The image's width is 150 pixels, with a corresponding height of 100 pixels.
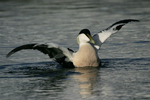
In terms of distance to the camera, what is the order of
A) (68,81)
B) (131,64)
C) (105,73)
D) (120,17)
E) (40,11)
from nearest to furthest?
(68,81) → (105,73) → (131,64) → (120,17) → (40,11)

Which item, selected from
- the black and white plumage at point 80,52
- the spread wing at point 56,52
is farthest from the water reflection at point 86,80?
the spread wing at point 56,52

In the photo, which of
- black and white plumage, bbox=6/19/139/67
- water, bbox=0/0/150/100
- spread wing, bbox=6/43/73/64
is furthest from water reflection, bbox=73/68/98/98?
spread wing, bbox=6/43/73/64

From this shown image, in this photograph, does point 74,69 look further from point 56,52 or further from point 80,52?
point 56,52

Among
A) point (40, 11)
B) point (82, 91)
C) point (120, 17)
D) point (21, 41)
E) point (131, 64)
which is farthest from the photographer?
point (40, 11)

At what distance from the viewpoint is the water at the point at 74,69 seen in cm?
719

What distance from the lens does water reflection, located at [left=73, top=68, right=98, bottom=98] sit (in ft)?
23.5

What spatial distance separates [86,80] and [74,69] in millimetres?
1340

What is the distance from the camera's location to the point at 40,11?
21781 mm

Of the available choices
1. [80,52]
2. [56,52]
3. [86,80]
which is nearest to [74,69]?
[80,52]

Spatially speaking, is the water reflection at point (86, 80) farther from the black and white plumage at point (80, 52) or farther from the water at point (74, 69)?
the black and white plumage at point (80, 52)

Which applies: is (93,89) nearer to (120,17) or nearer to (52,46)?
(52,46)

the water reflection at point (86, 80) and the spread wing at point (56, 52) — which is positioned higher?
the spread wing at point (56, 52)

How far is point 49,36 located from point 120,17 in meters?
5.29

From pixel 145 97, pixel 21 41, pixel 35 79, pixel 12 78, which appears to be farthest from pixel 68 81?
pixel 21 41
